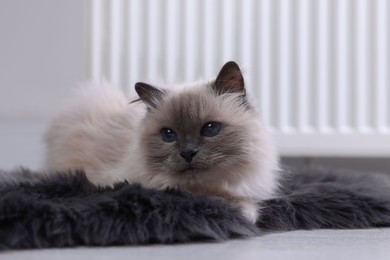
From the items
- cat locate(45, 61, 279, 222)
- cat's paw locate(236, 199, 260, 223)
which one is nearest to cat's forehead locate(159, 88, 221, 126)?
cat locate(45, 61, 279, 222)

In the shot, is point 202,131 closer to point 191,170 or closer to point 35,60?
point 191,170

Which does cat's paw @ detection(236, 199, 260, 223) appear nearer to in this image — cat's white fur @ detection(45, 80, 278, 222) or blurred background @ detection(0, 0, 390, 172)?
cat's white fur @ detection(45, 80, 278, 222)

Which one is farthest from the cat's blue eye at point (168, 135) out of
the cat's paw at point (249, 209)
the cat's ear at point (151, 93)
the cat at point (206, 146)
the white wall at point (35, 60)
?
the white wall at point (35, 60)

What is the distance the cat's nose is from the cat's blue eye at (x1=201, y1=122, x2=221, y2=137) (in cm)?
7

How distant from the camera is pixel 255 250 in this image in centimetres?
125

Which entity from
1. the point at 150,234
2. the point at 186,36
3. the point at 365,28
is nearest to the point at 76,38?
the point at 186,36

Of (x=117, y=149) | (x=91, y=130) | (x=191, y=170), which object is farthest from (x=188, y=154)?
(x=91, y=130)

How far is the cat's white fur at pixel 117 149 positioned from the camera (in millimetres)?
1551

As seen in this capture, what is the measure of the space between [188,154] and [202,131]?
0.27ft

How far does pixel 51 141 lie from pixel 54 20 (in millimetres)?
632

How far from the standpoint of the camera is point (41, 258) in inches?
44.3

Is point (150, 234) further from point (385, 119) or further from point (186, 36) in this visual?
point (385, 119)

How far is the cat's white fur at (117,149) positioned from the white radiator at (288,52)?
0.38 m

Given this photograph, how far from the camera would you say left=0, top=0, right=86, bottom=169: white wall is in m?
2.54
